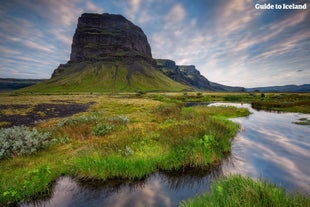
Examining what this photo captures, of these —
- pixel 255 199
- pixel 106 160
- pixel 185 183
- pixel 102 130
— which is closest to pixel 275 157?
pixel 185 183

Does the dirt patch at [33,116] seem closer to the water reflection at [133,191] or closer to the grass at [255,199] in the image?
the water reflection at [133,191]

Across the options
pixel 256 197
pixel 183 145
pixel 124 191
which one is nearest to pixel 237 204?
pixel 256 197

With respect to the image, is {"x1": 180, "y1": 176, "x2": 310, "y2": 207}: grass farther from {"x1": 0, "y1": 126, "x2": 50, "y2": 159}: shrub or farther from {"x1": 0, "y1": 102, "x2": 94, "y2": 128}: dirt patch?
{"x1": 0, "y1": 102, "x2": 94, "y2": 128}: dirt patch

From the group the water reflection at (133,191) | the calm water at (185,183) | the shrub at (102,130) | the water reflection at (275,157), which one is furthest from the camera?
the shrub at (102,130)

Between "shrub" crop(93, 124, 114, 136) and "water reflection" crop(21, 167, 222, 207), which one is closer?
"water reflection" crop(21, 167, 222, 207)

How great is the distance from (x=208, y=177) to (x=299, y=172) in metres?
5.90

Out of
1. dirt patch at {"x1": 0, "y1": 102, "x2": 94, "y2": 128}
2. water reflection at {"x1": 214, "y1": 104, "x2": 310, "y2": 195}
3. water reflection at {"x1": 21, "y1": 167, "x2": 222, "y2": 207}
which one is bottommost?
dirt patch at {"x1": 0, "y1": 102, "x2": 94, "y2": 128}

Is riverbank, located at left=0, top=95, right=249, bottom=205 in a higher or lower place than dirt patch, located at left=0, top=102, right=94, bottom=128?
higher

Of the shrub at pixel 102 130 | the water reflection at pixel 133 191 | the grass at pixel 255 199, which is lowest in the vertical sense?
the water reflection at pixel 133 191

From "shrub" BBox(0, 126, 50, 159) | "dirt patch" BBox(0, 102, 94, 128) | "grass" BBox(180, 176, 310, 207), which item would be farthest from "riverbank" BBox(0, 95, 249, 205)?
"dirt patch" BBox(0, 102, 94, 128)

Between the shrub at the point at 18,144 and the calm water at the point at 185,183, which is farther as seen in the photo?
the shrub at the point at 18,144

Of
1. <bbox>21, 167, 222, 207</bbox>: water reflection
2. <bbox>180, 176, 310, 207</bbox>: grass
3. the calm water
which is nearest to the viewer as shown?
<bbox>180, 176, 310, 207</bbox>: grass

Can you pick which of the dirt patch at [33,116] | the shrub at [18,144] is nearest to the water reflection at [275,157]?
the shrub at [18,144]

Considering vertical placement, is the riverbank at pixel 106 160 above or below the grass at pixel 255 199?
below
